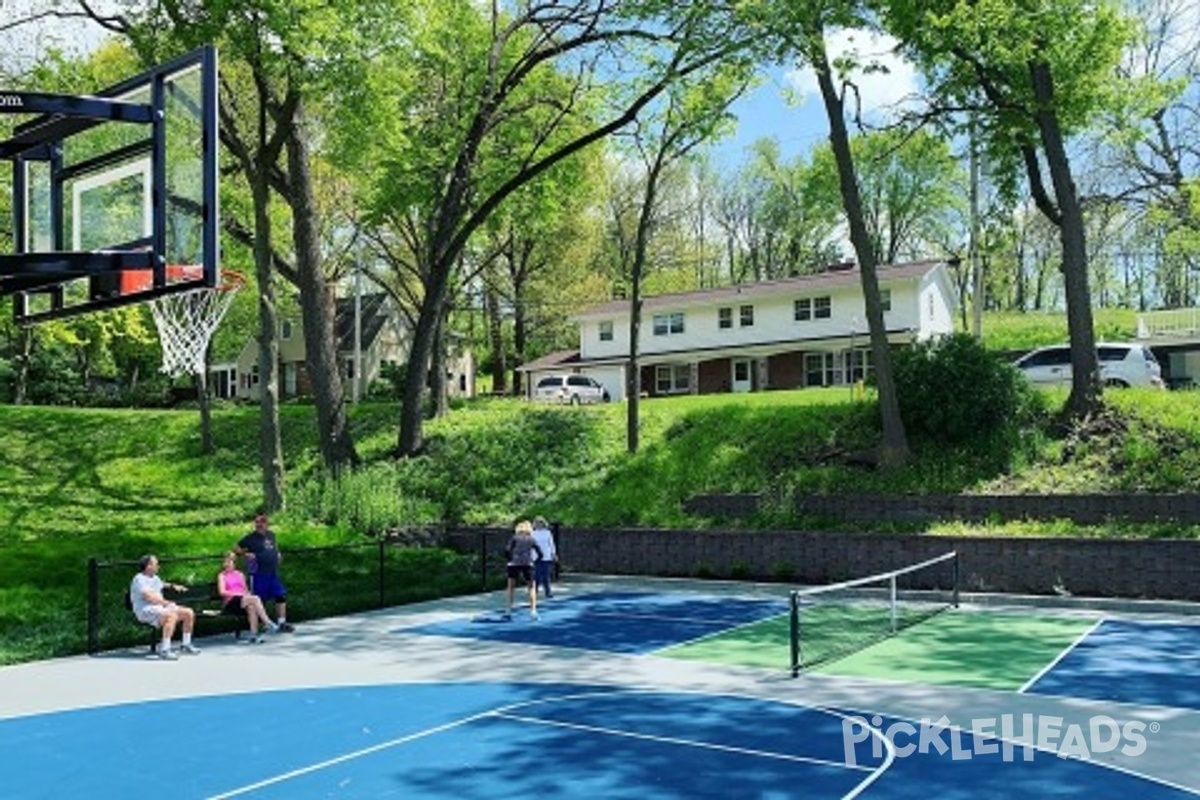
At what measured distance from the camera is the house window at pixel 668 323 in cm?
5522

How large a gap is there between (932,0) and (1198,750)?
17.9 metres

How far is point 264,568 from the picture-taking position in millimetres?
17391

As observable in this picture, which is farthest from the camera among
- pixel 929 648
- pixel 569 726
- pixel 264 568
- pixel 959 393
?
pixel 959 393

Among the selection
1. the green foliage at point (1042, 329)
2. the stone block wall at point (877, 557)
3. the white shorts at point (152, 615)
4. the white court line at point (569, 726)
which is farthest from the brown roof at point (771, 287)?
the white court line at point (569, 726)

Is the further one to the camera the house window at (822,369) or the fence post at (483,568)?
the house window at (822,369)

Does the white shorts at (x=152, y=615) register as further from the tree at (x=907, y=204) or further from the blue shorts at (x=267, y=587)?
A: the tree at (x=907, y=204)

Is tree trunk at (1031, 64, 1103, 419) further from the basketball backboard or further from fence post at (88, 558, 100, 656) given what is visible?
the basketball backboard

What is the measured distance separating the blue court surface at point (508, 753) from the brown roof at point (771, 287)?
4013 centimetres

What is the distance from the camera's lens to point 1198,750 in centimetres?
938

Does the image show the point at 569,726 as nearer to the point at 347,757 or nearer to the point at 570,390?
the point at 347,757

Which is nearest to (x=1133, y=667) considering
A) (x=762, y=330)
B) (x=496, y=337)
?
(x=762, y=330)

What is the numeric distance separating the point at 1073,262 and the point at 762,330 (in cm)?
2839

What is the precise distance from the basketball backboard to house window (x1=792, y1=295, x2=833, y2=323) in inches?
1731

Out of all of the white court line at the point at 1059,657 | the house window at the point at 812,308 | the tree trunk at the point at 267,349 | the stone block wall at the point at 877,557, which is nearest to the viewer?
the white court line at the point at 1059,657
